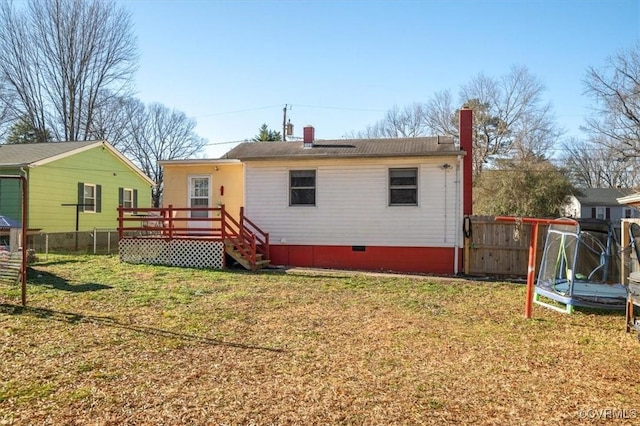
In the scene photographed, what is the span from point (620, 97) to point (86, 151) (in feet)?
91.8

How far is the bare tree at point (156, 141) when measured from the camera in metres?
41.2

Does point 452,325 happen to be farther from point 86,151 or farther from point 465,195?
point 86,151

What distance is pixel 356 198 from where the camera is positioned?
12.1 meters

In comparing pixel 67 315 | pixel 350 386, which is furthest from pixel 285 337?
pixel 67 315

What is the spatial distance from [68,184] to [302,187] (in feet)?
35.5

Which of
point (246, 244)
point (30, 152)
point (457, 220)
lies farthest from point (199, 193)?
point (30, 152)

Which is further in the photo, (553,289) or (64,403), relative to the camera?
(553,289)

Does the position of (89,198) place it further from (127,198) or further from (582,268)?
(582,268)

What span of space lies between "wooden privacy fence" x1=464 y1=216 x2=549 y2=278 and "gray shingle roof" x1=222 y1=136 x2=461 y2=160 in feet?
6.99

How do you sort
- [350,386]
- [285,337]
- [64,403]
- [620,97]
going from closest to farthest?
[64,403]
[350,386]
[285,337]
[620,97]

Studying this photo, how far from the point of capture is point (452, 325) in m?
6.08

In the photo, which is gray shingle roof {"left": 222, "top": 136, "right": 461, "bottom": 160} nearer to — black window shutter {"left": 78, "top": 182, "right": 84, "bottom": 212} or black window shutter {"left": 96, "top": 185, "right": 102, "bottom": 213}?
black window shutter {"left": 78, "top": 182, "right": 84, "bottom": 212}

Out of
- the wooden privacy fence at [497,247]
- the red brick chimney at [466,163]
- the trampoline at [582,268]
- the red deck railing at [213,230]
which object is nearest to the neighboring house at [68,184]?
the red deck railing at [213,230]

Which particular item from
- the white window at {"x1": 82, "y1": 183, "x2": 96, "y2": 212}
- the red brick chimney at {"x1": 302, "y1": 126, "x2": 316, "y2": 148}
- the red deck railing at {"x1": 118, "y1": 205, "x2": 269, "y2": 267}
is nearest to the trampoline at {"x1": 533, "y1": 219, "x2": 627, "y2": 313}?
the red deck railing at {"x1": 118, "y1": 205, "x2": 269, "y2": 267}
